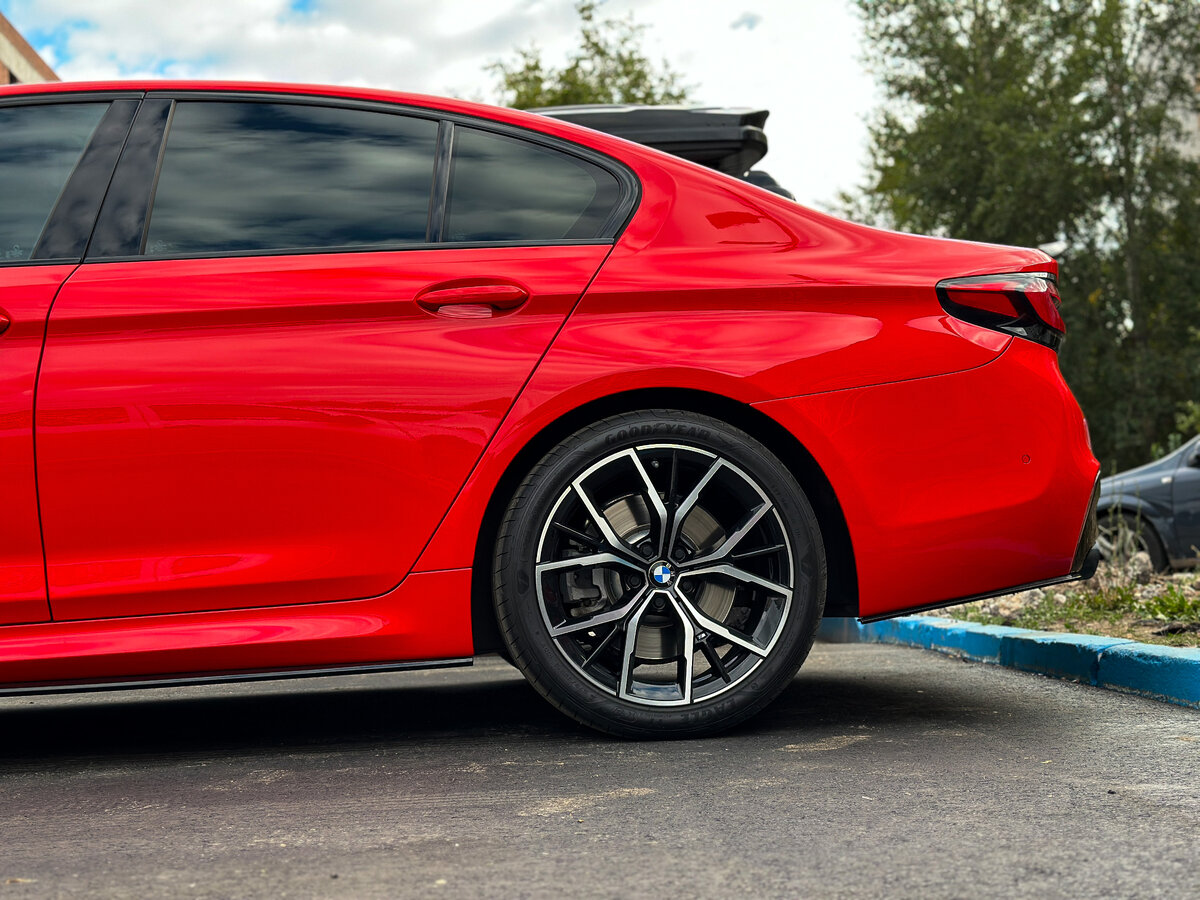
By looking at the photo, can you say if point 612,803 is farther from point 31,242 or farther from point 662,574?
point 31,242

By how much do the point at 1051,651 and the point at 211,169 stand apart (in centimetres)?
326

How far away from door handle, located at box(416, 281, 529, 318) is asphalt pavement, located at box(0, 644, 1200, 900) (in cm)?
112

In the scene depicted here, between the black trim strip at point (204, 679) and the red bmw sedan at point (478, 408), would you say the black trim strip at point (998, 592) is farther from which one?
the black trim strip at point (204, 679)

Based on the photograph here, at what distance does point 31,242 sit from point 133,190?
0.94 feet

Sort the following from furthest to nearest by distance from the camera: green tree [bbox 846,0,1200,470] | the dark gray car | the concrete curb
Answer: green tree [bbox 846,0,1200,470], the dark gray car, the concrete curb

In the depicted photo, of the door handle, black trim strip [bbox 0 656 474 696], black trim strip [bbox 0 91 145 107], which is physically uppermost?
black trim strip [bbox 0 91 145 107]

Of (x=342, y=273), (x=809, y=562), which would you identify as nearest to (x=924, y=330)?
(x=809, y=562)

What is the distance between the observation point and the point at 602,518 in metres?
3.32

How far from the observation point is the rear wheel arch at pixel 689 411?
3361 mm

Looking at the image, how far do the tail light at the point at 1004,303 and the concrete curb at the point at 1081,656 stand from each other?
1.20 meters

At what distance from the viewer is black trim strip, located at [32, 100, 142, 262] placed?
11.0ft

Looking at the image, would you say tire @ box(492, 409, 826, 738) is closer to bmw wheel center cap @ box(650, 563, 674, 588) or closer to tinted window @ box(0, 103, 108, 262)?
bmw wheel center cap @ box(650, 563, 674, 588)

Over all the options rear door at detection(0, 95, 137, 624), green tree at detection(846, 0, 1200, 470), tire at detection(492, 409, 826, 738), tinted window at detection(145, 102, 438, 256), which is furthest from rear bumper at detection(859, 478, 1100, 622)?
green tree at detection(846, 0, 1200, 470)

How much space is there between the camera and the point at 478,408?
3258mm
